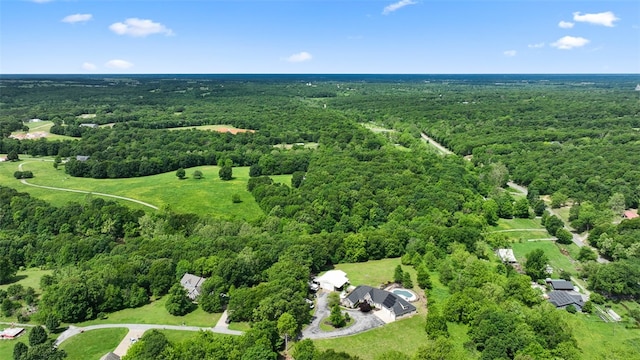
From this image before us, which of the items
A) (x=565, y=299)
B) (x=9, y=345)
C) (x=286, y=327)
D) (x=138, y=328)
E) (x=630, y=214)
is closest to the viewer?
(x=286, y=327)

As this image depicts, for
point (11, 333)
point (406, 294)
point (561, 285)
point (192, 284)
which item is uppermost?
point (192, 284)

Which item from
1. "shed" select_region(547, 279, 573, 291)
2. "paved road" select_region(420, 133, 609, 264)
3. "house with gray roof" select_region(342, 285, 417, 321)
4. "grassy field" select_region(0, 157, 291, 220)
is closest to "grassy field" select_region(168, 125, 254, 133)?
"grassy field" select_region(0, 157, 291, 220)

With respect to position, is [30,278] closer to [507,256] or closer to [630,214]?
[507,256]

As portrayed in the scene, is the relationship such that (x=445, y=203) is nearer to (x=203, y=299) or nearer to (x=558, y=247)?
(x=558, y=247)

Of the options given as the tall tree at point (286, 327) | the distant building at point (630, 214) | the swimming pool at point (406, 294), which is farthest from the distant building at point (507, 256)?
the tall tree at point (286, 327)

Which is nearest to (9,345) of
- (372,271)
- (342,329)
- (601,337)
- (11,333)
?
(11,333)

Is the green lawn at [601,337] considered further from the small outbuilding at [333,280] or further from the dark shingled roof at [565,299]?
the small outbuilding at [333,280]
